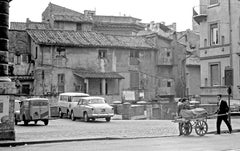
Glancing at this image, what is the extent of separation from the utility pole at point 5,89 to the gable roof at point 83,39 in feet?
109

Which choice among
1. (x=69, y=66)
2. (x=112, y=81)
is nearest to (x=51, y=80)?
(x=69, y=66)

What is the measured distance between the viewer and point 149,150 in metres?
13.6

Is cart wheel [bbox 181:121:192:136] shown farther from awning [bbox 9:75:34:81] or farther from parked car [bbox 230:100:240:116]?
awning [bbox 9:75:34:81]

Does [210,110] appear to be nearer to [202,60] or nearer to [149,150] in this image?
[202,60]

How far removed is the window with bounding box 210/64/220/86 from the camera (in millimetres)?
38781

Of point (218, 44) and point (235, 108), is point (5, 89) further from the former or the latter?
point (218, 44)

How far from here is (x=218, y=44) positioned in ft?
127

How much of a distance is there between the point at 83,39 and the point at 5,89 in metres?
36.9

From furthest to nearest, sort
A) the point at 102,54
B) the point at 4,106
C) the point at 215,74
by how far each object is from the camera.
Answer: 1. the point at 102,54
2. the point at 215,74
3. the point at 4,106

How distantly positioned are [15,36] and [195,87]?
966 inches

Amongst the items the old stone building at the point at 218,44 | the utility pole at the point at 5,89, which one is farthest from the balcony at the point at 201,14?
the utility pole at the point at 5,89

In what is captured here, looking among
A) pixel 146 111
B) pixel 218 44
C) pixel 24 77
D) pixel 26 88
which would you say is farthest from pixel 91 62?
pixel 218 44

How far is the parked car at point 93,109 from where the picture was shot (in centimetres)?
3062

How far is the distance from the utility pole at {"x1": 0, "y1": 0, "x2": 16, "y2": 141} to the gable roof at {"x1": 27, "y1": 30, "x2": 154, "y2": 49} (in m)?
33.1
